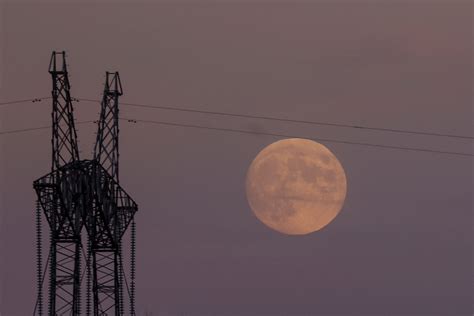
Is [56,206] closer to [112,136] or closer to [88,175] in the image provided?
[88,175]

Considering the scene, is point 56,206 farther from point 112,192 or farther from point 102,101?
point 102,101

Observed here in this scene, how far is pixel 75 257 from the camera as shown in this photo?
107 m

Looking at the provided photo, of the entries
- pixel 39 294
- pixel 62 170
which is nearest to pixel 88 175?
pixel 62 170

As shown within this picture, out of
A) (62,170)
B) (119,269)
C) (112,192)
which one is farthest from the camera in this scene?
Result: (119,269)

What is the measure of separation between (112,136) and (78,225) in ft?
52.5

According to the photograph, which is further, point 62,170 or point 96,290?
point 96,290

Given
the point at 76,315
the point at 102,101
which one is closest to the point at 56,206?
the point at 76,315

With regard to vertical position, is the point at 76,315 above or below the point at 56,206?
below

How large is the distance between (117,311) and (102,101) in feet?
65.4

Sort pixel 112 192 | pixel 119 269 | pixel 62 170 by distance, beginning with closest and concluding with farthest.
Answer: pixel 62 170
pixel 112 192
pixel 119 269

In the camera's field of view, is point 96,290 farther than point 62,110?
Yes

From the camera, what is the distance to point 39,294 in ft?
346

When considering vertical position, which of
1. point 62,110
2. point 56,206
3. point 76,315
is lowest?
point 76,315

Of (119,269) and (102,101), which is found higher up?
(102,101)
